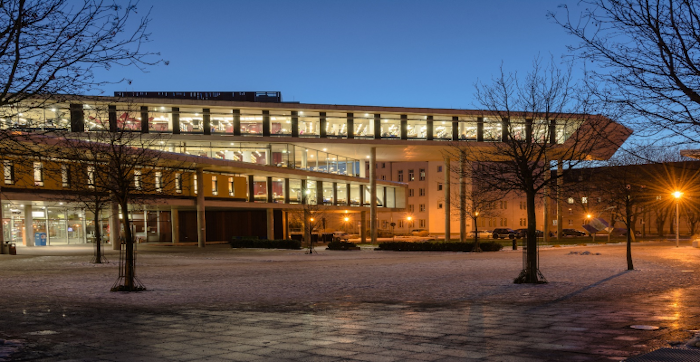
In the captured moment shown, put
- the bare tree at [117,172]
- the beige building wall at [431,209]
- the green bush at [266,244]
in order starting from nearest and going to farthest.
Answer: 1. the bare tree at [117,172]
2. the green bush at [266,244]
3. the beige building wall at [431,209]

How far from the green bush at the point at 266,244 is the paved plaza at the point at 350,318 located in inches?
929

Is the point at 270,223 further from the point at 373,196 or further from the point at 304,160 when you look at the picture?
Result: the point at 373,196

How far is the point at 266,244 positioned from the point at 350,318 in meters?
35.3

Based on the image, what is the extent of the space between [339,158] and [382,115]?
36.4 feet

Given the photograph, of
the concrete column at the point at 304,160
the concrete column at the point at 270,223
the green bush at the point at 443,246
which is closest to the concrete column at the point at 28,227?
the concrete column at the point at 270,223

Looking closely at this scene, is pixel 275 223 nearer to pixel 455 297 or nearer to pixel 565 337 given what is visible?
pixel 455 297

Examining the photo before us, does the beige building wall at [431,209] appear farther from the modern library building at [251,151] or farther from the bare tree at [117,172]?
the bare tree at [117,172]

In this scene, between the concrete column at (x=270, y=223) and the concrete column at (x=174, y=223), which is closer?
the concrete column at (x=174, y=223)

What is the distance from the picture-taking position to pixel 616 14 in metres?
9.87

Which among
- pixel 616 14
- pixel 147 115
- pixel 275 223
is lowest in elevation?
pixel 275 223

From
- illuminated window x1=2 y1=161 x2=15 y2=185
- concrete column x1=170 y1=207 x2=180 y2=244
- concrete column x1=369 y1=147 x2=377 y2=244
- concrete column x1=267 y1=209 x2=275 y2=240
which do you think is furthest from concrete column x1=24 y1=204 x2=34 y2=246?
concrete column x1=369 y1=147 x2=377 y2=244

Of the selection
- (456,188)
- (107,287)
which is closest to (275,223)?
(456,188)

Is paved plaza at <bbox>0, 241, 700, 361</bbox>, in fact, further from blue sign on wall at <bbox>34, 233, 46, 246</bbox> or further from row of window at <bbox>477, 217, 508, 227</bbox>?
row of window at <bbox>477, 217, 508, 227</bbox>

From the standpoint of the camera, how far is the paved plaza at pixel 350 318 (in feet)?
26.0
